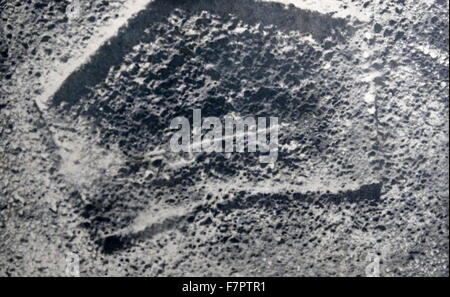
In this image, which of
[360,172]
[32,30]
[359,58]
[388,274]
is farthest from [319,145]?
[32,30]

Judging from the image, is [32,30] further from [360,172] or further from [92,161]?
[360,172]

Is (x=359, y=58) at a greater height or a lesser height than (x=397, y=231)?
greater

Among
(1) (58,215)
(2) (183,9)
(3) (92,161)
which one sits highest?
(2) (183,9)

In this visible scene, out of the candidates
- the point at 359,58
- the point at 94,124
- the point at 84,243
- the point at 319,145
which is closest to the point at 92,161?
the point at 94,124

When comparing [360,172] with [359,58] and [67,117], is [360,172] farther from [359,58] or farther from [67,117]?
[67,117]

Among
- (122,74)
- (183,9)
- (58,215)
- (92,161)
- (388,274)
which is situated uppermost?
(183,9)

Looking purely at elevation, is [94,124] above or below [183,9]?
below
